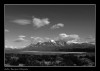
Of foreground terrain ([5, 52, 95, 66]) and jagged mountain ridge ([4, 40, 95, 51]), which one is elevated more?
jagged mountain ridge ([4, 40, 95, 51])

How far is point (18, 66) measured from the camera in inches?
385

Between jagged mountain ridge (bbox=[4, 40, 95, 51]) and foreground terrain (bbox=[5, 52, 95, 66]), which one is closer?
jagged mountain ridge (bbox=[4, 40, 95, 51])

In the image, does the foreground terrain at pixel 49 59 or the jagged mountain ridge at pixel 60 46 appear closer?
the jagged mountain ridge at pixel 60 46

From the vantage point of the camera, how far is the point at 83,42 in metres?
9.73

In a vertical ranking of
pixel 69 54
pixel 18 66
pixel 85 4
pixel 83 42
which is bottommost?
pixel 18 66

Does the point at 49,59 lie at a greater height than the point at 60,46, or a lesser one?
lesser

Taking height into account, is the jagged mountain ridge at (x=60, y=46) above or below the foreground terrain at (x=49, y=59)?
above

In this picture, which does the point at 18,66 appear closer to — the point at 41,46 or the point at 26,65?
the point at 26,65

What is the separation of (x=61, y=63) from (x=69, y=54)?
2.04 feet

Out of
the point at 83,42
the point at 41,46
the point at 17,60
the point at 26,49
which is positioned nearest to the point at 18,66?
the point at 17,60

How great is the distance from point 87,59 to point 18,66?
3.58 meters

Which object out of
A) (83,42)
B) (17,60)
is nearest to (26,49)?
(17,60)
